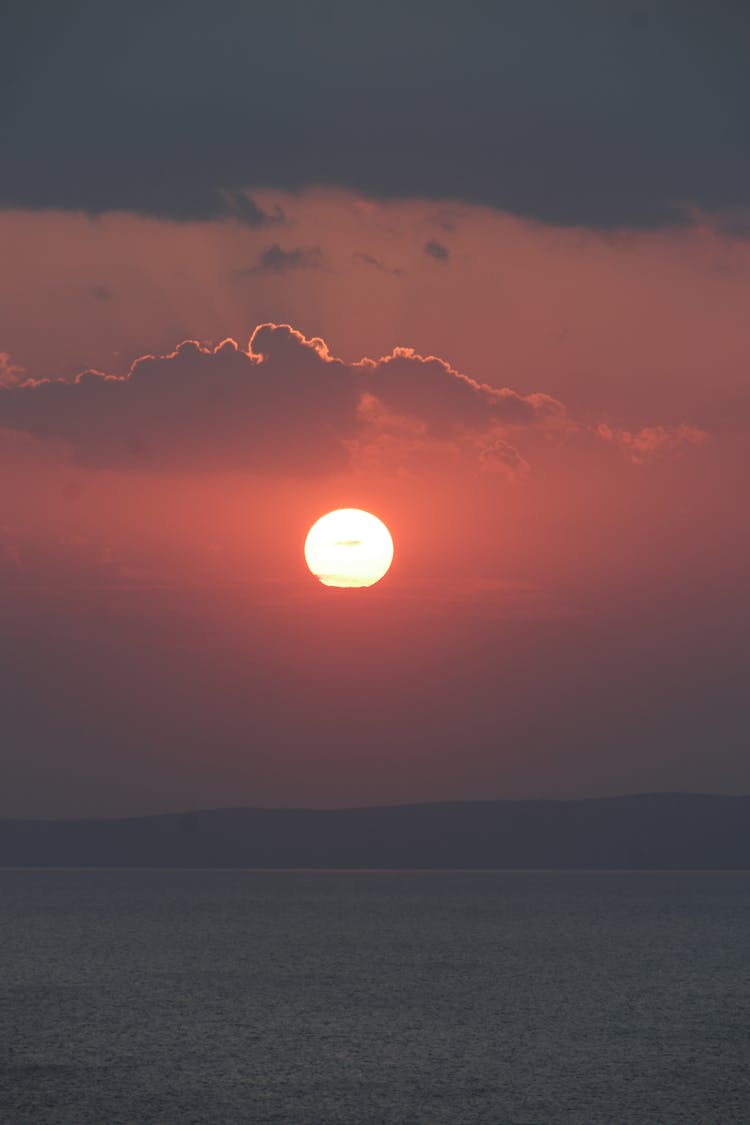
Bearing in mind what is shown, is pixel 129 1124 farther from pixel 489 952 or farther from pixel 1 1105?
pixel 489 952

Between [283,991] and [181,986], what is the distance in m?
10.2

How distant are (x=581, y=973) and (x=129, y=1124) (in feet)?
251

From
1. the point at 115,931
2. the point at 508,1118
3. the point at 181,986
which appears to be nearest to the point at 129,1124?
the point at 508,1118

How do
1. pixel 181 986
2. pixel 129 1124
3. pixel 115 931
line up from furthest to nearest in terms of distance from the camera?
1. pixel 115 931
2. pixel 181 986
3. pixel 129 1124

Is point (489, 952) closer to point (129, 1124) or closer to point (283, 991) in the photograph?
point (283, 991)

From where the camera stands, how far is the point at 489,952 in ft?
458

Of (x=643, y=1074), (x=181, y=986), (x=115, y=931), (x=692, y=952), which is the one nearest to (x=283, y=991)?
(x=181, y=986)

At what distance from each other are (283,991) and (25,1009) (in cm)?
1771

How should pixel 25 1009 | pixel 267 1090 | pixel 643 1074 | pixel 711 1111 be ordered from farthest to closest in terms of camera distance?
pixel 25 1009 < pixel 643 1074 < pixel 267 1090 < pixel 711 1111

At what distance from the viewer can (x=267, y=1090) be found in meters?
51.5

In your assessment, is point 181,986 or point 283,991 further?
point 181,986

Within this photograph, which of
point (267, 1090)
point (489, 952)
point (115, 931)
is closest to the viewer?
point (267, 1090)

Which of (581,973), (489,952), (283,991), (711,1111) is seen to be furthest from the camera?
(489,952)

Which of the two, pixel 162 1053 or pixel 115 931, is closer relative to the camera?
pixel 162 1053
